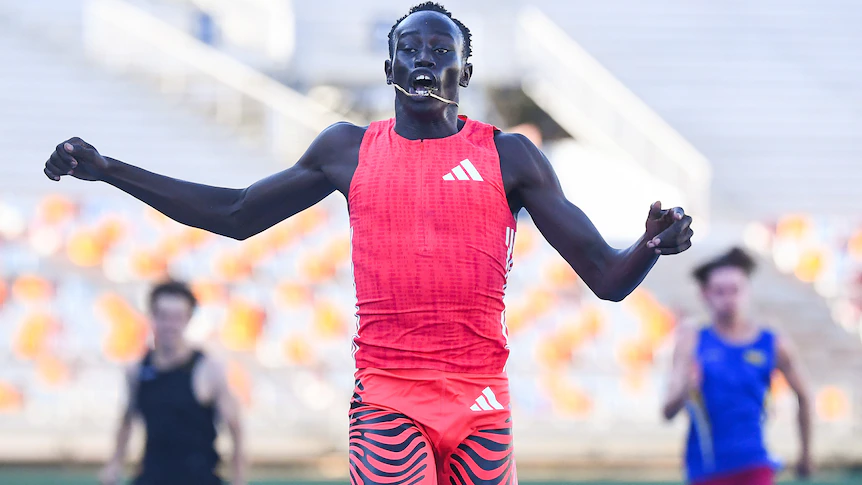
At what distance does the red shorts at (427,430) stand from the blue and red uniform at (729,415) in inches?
139

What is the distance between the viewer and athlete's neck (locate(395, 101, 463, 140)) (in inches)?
148

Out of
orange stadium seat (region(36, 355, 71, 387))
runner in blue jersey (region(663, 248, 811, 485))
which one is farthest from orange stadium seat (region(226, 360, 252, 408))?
runner in blue jersey (region(663, 248, 811, 485))

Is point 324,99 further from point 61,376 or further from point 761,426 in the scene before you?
point 761,426

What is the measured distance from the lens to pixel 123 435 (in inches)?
286

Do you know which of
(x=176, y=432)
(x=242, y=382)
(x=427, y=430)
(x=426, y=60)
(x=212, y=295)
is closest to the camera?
(x=427, y=430)

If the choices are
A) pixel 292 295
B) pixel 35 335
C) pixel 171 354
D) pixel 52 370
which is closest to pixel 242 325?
pixel 292 295

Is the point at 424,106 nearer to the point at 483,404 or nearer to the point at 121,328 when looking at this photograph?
the point at 483,404

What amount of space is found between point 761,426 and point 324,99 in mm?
14300

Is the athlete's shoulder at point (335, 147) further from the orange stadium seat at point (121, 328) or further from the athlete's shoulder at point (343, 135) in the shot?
the orange stadium seat at point (121, 328)

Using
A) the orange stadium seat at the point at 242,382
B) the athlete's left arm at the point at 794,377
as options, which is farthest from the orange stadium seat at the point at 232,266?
the athlete's left arm at the point at 794,377

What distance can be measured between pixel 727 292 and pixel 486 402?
3.80 meters

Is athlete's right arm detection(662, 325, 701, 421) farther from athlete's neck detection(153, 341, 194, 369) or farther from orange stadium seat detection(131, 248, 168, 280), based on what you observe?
orange stadium seat detection(131, 248, 168, 280)

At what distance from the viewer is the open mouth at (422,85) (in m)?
3.67

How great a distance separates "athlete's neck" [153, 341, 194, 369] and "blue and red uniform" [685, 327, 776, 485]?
9.16ft
